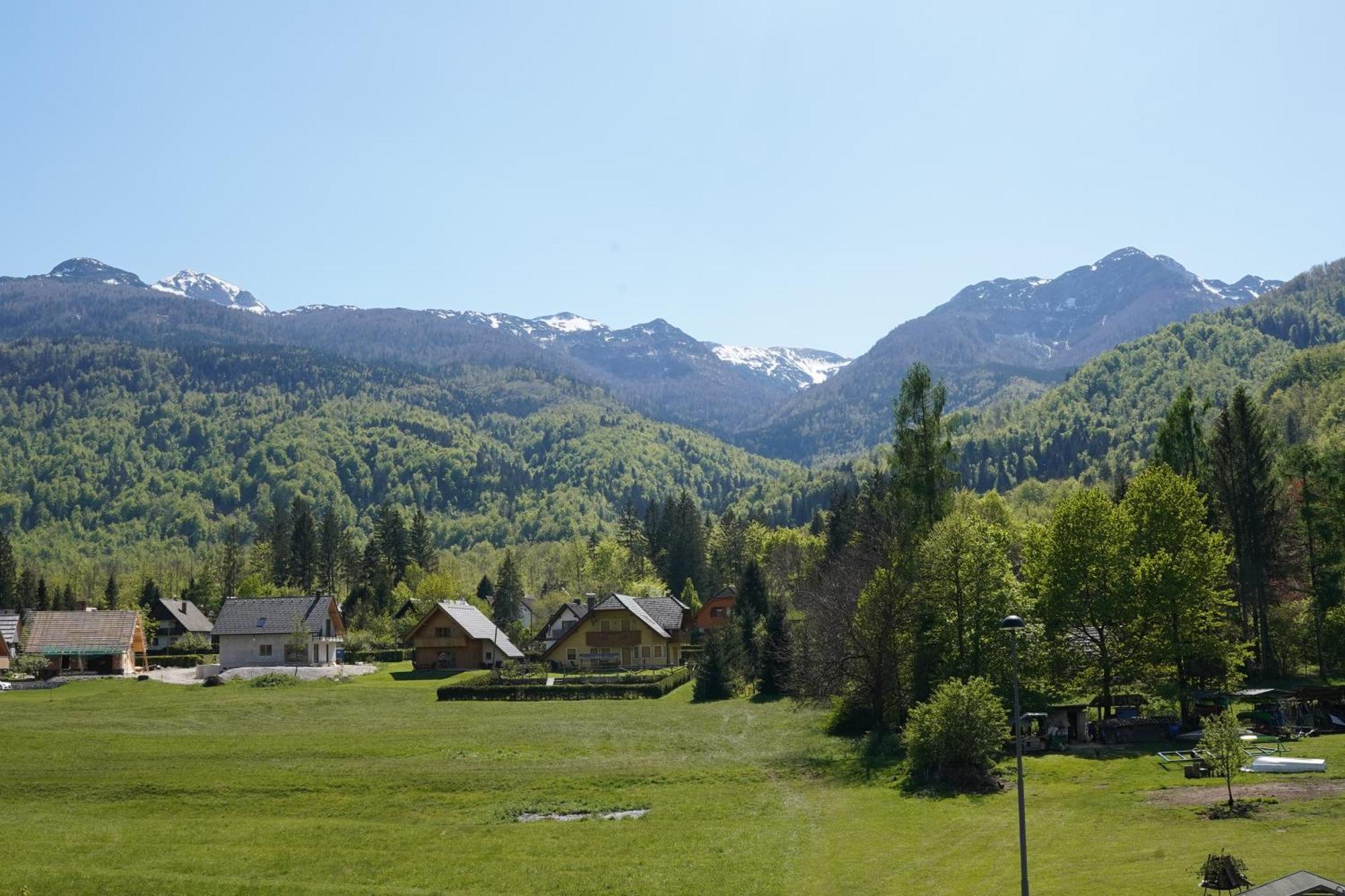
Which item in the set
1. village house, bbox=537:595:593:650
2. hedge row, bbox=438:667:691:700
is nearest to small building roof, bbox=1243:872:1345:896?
hedge row, bbox=438:667:691:700

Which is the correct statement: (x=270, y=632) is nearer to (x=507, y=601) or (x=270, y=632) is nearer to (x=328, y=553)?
(x=507, y=601)

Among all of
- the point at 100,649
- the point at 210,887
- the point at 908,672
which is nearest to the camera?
the point at 210,887

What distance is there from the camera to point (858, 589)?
176 ft

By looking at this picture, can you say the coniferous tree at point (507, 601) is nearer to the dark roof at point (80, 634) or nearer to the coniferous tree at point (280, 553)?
the coniferous tree at point (280, 553)

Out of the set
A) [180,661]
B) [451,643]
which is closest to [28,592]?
[180,661]

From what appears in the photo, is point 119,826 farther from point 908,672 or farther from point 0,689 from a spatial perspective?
point 0,689

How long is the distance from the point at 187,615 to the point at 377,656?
111ft

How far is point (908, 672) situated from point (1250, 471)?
83.2 ft

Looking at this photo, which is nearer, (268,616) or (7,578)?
(268,616)

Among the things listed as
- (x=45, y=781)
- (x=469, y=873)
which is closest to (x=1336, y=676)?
(x=469, y=873)

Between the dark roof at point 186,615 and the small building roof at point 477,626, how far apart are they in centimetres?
4175

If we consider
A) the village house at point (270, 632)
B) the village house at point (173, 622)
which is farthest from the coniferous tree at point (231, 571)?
the village house at point (270, 632)

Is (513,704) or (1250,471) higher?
(1250,471)

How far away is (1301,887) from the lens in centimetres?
1761
